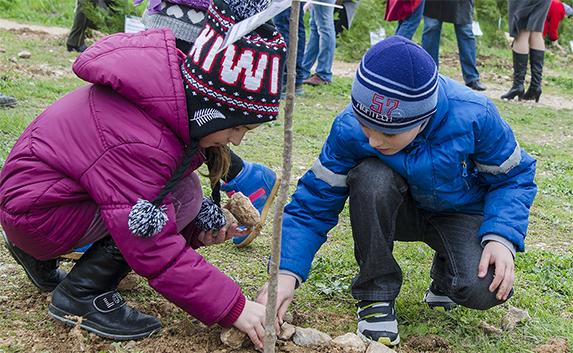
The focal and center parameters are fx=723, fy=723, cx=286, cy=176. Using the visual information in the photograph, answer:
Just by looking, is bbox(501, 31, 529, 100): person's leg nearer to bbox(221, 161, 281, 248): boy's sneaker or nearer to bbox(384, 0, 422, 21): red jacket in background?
bbox(384, 0, 422, 21): red jacket in background

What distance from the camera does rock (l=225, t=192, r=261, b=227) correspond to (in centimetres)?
263

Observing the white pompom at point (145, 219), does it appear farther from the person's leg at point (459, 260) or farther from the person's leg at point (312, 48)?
the person's leg at point (312, 48)

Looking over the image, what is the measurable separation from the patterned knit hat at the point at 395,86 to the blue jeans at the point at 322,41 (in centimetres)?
563

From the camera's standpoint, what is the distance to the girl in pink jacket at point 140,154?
1.92 m

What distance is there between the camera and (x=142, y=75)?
6.40ft

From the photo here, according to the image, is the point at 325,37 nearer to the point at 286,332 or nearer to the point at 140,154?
the point at 286,332

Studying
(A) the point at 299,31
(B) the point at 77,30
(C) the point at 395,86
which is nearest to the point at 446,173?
(C) the point at 395,86

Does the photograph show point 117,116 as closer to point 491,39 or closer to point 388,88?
point 388,88

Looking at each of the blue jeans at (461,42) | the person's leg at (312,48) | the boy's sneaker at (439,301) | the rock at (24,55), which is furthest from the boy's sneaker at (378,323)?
the rock at (24,55)

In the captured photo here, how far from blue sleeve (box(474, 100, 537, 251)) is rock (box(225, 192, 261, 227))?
0.82m

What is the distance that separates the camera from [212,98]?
1.95 metres

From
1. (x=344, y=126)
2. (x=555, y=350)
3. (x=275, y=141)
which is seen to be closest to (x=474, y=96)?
(x=344, y=126)

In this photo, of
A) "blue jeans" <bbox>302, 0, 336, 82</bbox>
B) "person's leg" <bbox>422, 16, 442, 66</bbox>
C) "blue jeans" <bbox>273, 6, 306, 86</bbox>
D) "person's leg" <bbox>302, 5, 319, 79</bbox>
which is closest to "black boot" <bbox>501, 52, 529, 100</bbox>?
"person's leg" <bbox>422, 16, 442, 66</bbox>

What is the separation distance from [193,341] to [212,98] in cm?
73
